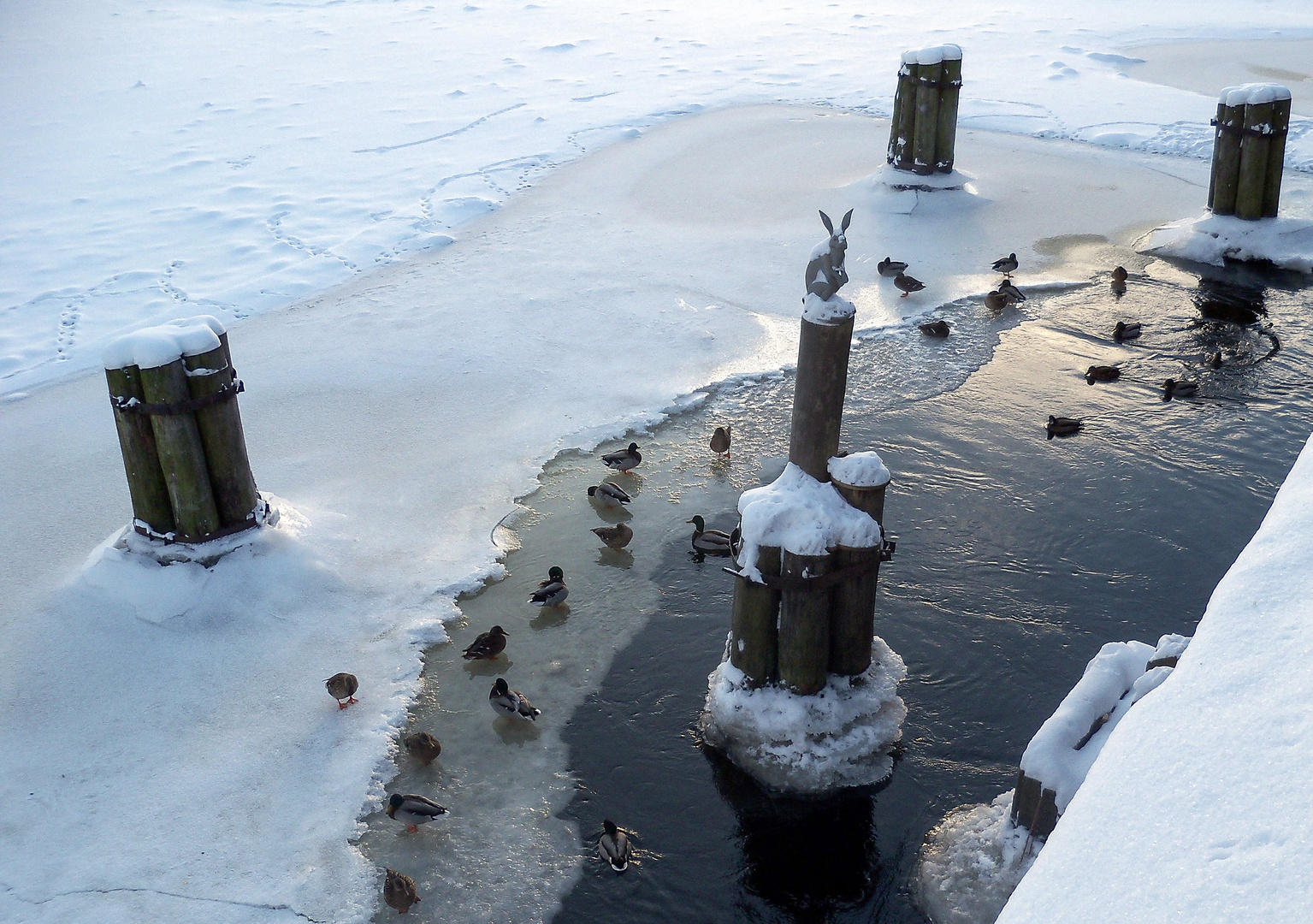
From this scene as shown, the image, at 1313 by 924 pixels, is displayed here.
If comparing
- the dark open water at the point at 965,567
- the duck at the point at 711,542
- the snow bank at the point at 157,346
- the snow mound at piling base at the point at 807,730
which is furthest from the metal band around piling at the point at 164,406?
the snow mound at piling base at the point at 807,730

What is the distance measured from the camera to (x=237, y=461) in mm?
6801

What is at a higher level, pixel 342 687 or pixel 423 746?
pixel 342 687

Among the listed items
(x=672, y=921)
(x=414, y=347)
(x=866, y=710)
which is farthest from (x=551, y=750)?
(x=414, y=347)

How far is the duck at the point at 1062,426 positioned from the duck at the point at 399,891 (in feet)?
21.0

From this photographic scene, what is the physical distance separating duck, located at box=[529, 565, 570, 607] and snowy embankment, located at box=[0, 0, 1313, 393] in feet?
22.0

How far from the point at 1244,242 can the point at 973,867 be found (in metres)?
10.8

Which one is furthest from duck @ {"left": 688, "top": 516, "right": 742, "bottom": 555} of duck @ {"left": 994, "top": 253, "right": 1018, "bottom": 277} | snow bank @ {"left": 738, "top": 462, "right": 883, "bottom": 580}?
duck @ {"left": 994, "top": 253, "right": 1018, "bottom": 277}

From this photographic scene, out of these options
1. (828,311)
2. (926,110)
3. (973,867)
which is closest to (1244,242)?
(926,110)

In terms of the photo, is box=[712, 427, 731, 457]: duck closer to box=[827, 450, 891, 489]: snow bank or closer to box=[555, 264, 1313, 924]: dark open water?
box=[555, 264, 1313, 924]: dark open water

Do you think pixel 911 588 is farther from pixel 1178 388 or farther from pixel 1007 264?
pixel 1007 264

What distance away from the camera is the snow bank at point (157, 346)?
6.31m

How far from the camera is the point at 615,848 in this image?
490 cm

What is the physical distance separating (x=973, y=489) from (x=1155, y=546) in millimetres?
1379

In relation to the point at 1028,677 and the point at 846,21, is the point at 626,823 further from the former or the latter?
the point at 846,21
